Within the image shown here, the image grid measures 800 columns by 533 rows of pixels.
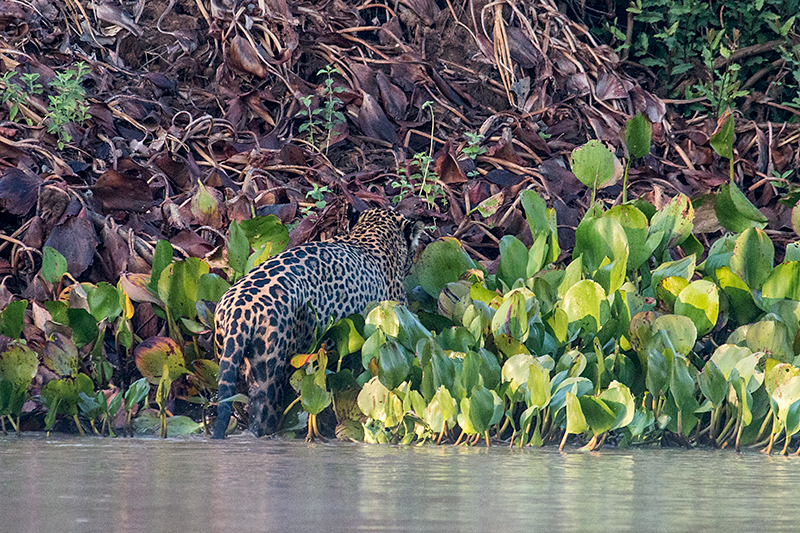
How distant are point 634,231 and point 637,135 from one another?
2.66 feet

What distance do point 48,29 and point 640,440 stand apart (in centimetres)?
529

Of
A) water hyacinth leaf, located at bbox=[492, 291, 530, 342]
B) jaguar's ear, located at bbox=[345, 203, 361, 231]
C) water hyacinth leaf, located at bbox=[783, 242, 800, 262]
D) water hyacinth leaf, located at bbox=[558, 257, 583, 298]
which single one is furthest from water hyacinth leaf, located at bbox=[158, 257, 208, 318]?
water hyacinth leaf, located at bbox=[783, 242, 800, 262]

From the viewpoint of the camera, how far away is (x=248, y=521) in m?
2.48

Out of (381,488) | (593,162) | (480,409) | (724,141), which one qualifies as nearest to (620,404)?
(480,409)

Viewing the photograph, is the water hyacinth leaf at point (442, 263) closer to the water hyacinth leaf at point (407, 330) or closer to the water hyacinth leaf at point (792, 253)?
the water hyacinth leaf at point (407, 330)

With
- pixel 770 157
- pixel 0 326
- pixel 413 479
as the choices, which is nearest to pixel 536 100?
pixel 770 157

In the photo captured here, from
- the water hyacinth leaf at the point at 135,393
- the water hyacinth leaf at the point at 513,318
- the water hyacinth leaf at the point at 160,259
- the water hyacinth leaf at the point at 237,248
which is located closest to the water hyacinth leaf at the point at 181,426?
the water hyacinth leaf at the point at 135,393

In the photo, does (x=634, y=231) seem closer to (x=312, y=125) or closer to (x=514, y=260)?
(x=514, y=260)

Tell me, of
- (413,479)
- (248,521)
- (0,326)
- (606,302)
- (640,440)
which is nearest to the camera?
(248,521)

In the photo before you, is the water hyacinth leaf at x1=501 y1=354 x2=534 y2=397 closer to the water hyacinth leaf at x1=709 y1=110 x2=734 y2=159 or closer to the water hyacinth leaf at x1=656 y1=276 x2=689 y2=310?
the water hyacinth leaf at x1=656 y1=276 x2=689 y2=310

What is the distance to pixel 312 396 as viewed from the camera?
4.25 meters

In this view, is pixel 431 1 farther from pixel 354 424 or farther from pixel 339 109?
pixel 354 424

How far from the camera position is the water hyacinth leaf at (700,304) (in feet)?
14.6

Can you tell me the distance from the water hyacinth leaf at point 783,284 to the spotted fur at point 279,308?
1.90 meters
